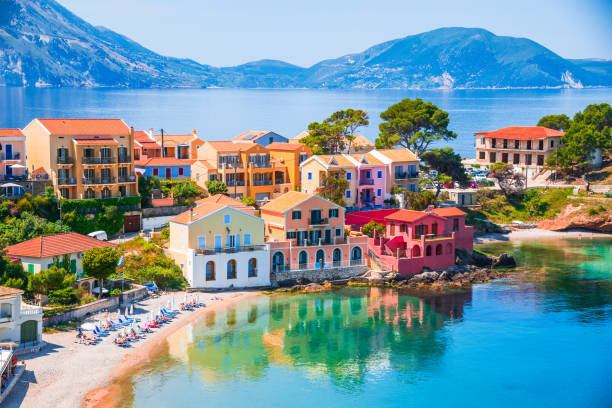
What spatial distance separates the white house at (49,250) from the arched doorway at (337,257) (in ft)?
54.3

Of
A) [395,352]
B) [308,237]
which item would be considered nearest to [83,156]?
[308,237]

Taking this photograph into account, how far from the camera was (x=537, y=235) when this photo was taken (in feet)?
246

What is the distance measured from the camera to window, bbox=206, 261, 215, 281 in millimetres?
50562

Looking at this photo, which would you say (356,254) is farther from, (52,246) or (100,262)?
(52,246)

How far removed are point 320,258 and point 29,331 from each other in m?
22.9

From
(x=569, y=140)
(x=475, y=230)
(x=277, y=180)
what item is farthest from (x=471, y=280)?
(x=569, y=140)

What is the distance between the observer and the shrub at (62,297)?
1649 inches

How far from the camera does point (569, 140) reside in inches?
3551

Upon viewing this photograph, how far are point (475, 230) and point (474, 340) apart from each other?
3070 centimetres

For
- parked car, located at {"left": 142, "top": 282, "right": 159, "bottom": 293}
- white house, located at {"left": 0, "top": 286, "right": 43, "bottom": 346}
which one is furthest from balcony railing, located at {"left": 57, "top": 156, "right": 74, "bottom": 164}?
white house, located at {"left": 0, "top": 286, "right": 43, "bottom": 346}

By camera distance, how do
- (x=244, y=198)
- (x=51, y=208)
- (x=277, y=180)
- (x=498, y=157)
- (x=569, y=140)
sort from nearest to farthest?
(x=51, y=208) < (x=244, y=198) < (x=277, y=180) < (x=569, y=140) < (x=498, y=157)

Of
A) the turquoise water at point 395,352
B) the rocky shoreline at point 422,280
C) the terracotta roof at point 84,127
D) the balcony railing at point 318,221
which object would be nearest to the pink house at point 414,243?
the rocky shoreline at point 422,280

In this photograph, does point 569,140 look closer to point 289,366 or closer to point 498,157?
point 498,157

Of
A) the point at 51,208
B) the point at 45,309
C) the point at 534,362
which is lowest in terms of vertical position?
the point at 534,362
